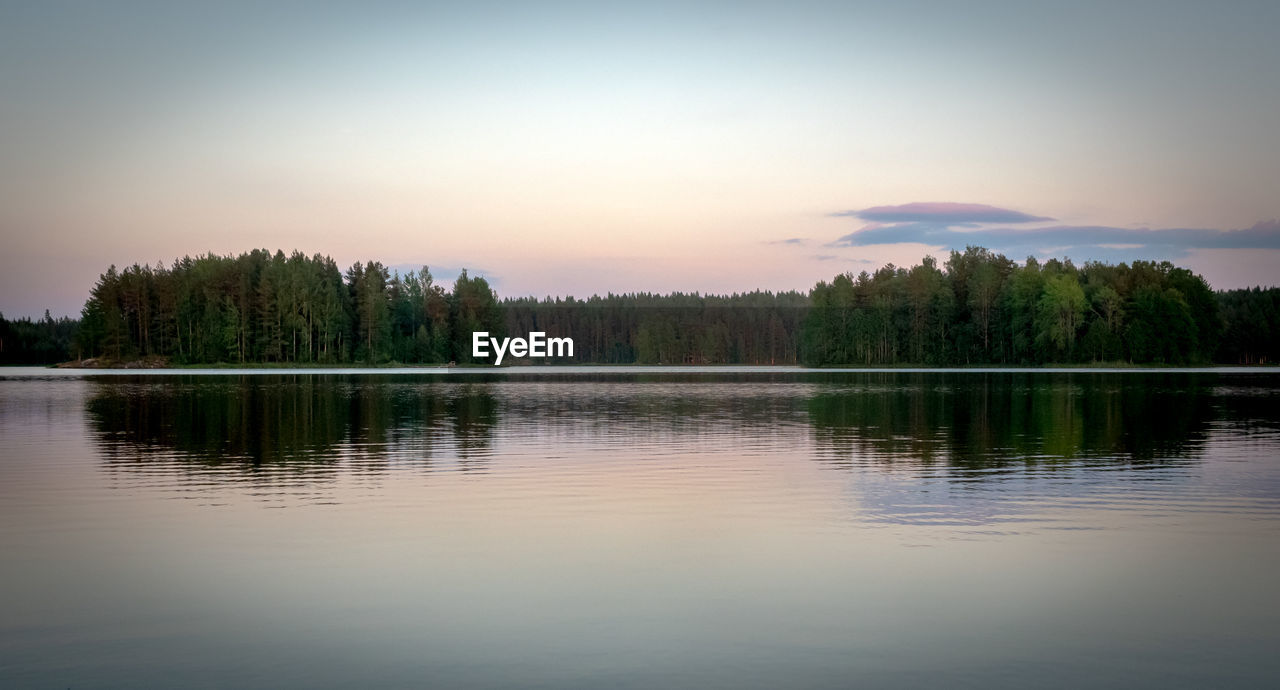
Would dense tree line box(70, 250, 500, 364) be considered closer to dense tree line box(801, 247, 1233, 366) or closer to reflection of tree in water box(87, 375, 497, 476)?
dense tree line box(801, 247, 1233, 366)

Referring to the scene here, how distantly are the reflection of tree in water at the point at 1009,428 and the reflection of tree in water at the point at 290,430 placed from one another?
42.4 feet

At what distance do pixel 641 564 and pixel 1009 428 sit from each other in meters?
Answer: 27.9

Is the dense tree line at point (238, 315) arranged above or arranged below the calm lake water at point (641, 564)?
above

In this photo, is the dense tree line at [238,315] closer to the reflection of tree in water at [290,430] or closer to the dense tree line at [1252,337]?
the reflection of tree in water at [290,430]

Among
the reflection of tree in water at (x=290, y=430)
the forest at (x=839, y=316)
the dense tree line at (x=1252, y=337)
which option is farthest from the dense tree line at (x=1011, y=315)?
the reflection of tree in water at (x=290, y=430)

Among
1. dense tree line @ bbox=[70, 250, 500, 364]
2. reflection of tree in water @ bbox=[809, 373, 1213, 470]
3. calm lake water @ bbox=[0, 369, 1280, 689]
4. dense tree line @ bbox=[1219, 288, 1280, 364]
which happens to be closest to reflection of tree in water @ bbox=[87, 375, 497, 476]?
calm lake water @ bbox=[0, 369, 1280, 689]

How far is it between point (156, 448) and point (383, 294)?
13811 centimetres

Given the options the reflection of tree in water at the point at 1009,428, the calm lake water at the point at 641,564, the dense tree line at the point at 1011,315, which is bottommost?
the reflection of tree in water at the point at 1009,428

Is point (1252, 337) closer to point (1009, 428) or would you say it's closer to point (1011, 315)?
point (1011, 315)

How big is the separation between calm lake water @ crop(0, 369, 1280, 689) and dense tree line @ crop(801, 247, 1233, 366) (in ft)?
387

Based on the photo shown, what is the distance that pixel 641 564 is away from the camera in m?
14.4

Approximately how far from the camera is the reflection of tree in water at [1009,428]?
28547mm

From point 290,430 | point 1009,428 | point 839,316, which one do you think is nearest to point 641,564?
point 290,430

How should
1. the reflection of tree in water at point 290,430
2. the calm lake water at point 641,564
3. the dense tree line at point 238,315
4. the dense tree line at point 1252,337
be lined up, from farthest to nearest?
the dense tree line at point 1252,337 → the dense tree line at point 238,315 → the reflection of tree in water at point 290,430 → the calm lake water at point 641,564
